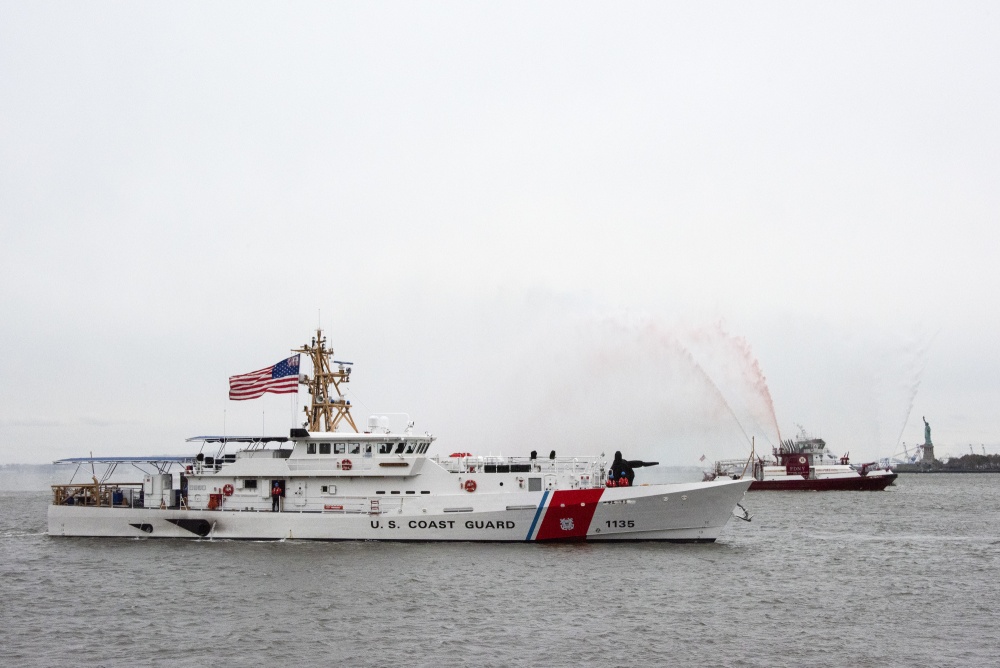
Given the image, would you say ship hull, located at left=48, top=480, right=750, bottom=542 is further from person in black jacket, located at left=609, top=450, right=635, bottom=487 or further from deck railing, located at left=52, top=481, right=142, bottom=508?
deck railing, located at left=52, top=481, right=142, bottom=508

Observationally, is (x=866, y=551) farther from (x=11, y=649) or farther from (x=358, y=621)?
Result: (x=11, y=649)

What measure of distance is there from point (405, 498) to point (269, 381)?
23.3 feet

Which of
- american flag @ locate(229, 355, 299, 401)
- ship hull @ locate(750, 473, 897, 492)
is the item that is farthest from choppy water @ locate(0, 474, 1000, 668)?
ship hull @ locate(750, 473, 897, 492)

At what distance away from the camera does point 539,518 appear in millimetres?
33375

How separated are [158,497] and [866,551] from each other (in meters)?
28.7

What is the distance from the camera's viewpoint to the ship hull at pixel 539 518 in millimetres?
33312

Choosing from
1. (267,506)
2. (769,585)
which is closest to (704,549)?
(769,585)

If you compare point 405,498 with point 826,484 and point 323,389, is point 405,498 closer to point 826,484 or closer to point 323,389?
point 323,389

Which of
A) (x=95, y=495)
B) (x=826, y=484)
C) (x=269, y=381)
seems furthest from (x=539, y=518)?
(x=826, y=484)

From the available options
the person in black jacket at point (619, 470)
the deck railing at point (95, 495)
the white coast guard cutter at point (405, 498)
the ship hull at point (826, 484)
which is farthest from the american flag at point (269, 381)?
the ship hull at point (826, 484)

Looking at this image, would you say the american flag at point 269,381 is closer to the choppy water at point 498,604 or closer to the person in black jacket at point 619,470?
the choppy water at point 498,604

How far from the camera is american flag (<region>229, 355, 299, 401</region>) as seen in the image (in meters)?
35.2

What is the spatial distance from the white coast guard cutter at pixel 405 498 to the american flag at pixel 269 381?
1868 mm

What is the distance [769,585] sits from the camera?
26.8 meters
